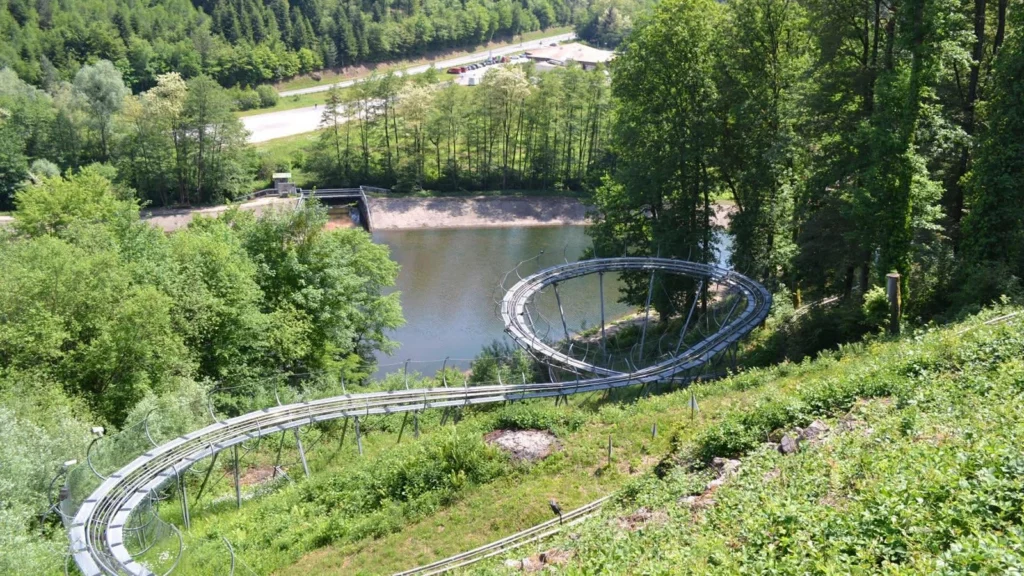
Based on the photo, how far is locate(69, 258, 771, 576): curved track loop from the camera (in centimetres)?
1698

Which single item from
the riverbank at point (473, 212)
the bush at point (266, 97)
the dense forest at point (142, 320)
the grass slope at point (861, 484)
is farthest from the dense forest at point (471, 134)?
the grass slope at point (861, 484)

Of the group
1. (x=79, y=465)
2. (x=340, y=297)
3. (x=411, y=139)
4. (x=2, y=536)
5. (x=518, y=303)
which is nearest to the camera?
(x=2, y=536)

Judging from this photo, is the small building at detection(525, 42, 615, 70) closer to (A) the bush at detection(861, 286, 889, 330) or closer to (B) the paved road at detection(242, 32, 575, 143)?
(B) the paved road at detection(242, 32, 575, 143)

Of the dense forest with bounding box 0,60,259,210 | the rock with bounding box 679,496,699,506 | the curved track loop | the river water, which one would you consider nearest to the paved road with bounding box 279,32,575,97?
the dense forest with bounding box 0,60,259,210

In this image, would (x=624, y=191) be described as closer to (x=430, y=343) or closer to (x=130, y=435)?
(x=430, y=343)

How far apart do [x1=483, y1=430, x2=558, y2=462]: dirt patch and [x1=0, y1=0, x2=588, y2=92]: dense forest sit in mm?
83745

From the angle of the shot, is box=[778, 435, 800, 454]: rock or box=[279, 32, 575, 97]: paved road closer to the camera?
box=[778, 435, 800, 454]: rock

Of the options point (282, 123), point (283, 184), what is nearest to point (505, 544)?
point (283, 184)

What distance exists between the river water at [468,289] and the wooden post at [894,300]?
535 inches

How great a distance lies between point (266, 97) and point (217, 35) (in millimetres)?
14953

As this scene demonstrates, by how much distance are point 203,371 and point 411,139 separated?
1848 inches

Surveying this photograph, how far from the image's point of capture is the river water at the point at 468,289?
1598 inches

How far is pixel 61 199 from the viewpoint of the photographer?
41438 millimetres

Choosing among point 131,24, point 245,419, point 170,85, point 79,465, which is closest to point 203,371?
point 245,419
